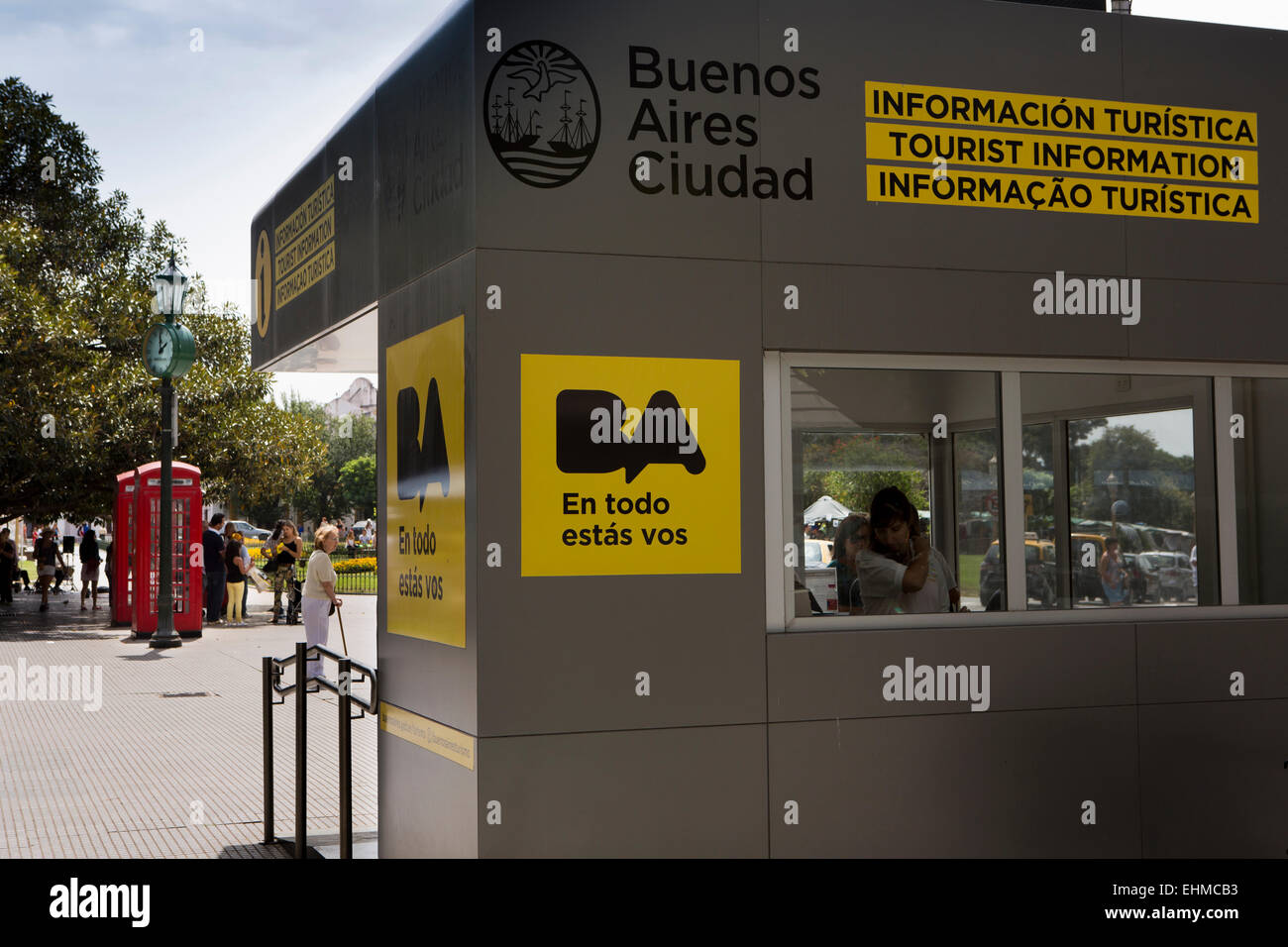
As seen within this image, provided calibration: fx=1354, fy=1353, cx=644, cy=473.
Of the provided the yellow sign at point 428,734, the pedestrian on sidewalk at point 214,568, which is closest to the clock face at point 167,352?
Result: the pedestrian on sidewalk at point 214,568

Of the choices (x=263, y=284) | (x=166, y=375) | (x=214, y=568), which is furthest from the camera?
(x=214, y=568)

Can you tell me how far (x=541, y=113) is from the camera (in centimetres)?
543

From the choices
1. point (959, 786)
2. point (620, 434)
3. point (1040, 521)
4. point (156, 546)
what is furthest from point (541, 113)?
point (156, 546)

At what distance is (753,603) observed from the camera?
18.6ft

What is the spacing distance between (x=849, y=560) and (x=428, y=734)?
6.95 ft

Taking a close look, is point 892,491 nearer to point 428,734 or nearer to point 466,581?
point 466,581

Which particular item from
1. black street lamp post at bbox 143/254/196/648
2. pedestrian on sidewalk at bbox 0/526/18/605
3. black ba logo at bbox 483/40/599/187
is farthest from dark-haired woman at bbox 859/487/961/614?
pedestrian on sidewalk at bbox 0/526/18/605

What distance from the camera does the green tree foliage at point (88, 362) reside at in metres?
23.7

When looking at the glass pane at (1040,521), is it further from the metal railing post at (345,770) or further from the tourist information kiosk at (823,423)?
the metal railing post at (345,770)

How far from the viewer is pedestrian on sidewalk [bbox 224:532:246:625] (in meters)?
24.7

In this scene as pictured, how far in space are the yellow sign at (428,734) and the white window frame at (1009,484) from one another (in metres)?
1.38
